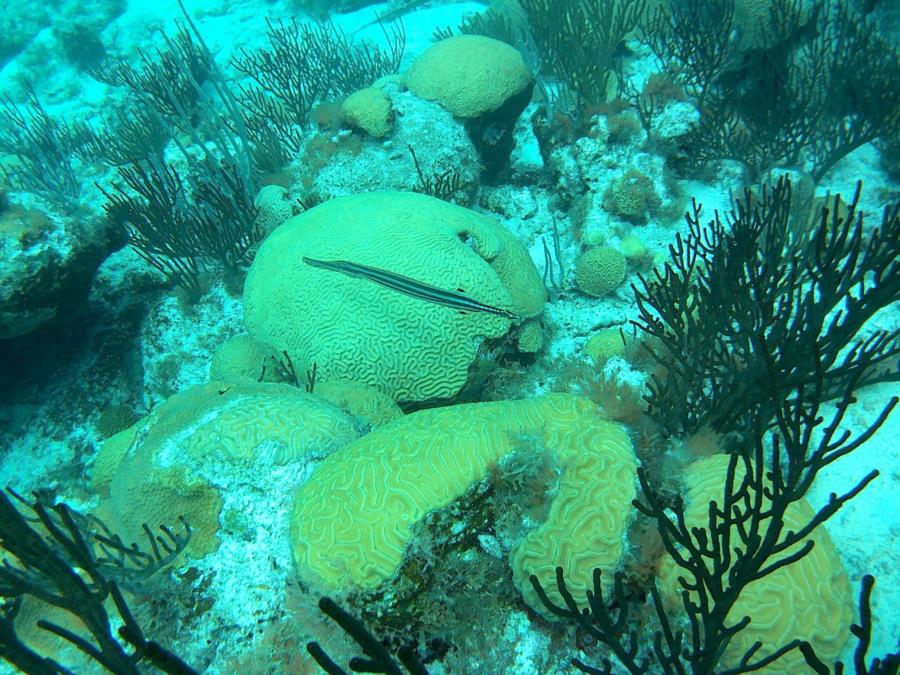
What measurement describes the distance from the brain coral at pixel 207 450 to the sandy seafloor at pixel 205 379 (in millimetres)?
214

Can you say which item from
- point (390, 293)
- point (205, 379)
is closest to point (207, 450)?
point (390, 293)

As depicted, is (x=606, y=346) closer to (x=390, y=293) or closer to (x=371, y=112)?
(x=390, y=293)

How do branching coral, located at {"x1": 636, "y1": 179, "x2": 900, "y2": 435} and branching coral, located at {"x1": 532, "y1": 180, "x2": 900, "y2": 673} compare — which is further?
branching coral, located at {"x1": 636, "y1": 179, "x2": 900, "y2": 435}

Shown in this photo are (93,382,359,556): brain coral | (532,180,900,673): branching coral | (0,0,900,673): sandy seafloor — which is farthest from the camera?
(93,382,359,556): brain coral

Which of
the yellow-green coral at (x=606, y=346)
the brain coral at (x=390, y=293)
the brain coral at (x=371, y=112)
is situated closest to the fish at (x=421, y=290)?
the brain coral at (x=390, y=293)

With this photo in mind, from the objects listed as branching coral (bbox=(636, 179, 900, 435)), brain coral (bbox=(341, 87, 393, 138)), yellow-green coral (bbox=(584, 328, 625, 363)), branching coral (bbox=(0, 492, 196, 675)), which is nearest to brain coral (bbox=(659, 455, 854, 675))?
branching coral (bbox=(636, 179, 900, 435))

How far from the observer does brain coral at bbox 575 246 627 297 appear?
5.40 m

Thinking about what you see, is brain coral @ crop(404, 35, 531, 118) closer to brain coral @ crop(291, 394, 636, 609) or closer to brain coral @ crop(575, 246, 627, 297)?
brain coral @ crop(575, 246, 627, 297)

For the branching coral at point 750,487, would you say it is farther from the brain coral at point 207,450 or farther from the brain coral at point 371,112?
the brain coral at point 371,112

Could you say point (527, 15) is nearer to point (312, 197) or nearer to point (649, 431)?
point (312, 197)

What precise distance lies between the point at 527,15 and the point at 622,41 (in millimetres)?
1804

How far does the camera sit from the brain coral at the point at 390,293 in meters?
4.41

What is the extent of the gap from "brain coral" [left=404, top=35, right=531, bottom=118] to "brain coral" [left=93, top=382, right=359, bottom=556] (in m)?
5.38

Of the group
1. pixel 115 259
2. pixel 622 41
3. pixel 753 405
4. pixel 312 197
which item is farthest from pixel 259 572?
pixel 622 41
